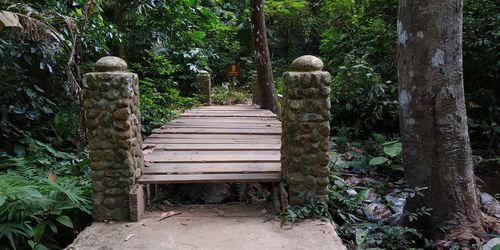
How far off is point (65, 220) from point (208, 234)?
1.51 metres

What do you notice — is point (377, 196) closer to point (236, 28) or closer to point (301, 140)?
point (301, 140)

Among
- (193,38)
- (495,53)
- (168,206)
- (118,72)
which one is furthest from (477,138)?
(193,38)

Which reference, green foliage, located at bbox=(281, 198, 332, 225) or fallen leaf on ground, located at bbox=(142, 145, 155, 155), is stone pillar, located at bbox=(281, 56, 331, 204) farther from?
fallen leaf on ground, located at bbox=(142, 145, 155, 155)

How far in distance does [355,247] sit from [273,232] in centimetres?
97

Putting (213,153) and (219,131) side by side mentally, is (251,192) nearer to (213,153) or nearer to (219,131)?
(213,153)

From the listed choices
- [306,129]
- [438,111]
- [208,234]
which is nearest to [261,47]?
[306,129]

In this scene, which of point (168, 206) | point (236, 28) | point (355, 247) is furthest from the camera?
point (236, 28)

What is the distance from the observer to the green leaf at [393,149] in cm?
598

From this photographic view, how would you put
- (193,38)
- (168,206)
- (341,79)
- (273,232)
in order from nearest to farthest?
(273,232) < (168,206) < (341,79) < (193,38)

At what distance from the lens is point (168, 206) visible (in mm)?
4410

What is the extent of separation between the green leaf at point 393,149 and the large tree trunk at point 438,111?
69.5 inches

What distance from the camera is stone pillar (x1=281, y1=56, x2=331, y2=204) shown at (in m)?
3.94

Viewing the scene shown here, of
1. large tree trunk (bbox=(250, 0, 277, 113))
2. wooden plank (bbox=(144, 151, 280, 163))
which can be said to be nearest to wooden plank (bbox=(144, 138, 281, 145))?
wooden plank (bbox=(144, 151, 280, 163))

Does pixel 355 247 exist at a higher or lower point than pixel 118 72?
lower
